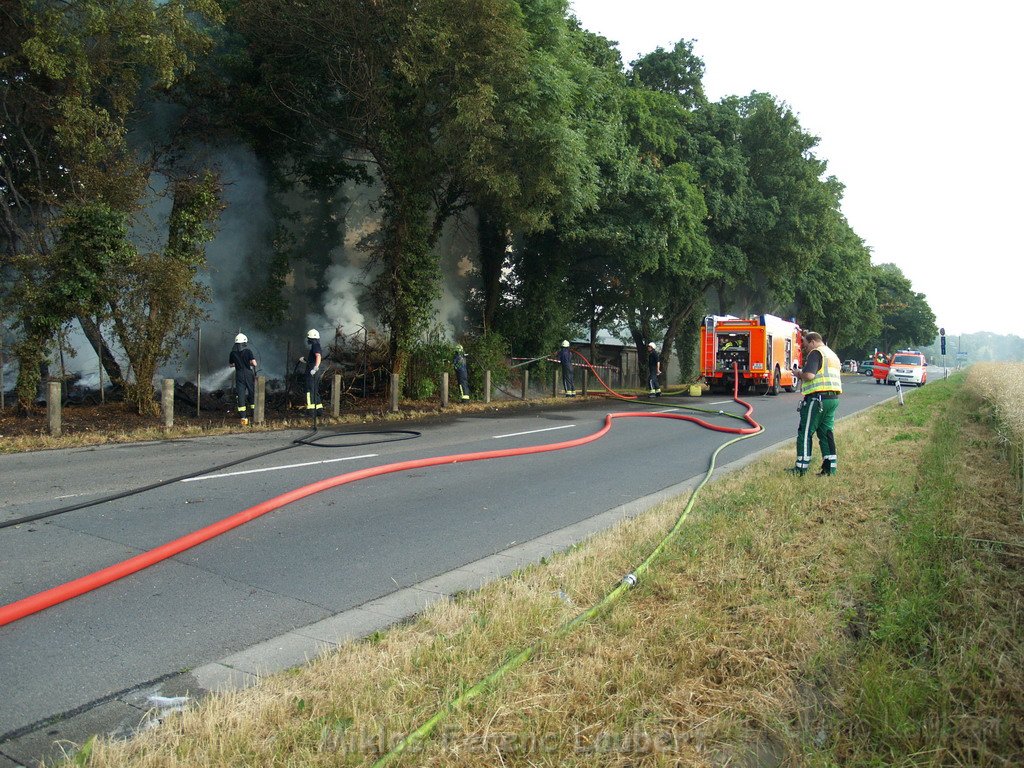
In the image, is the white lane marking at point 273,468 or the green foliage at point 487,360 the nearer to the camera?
the white lane marking at point 273,468

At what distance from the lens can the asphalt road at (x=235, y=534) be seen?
12.8ft

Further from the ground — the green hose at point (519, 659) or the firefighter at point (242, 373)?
the firefighter at point (242, 373)

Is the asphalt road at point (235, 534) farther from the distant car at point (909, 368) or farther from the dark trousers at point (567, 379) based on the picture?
the distant car at point (909, 368)

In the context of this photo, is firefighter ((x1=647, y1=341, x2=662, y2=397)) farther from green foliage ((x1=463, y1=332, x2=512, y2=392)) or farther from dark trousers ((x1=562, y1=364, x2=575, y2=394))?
green foliage ((x1=463, y1=332, x2=512, y2=392))

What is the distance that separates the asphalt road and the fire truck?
54.9ft

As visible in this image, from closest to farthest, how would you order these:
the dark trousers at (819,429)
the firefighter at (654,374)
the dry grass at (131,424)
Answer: the dark trousers at (819,429)
the dry grass at (131,424)
the firefighter at (654,374)

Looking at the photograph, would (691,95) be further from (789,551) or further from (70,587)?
(70,587)

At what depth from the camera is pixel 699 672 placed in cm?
347

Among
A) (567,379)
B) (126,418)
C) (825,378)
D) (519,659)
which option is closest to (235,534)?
(519,659)

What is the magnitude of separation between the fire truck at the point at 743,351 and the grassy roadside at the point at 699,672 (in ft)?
76.0

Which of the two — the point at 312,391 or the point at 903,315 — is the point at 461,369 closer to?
the point at 312,391

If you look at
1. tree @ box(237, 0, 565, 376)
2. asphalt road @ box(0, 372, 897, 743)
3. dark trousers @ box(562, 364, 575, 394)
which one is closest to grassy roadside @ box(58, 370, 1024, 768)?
asphalt road @ box(0, 372, 897, 743)

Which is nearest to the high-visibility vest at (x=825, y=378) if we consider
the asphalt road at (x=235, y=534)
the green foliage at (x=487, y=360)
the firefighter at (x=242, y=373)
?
the asphalt road at (x=235, y=534)

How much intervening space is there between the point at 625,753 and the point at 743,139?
33.7m
